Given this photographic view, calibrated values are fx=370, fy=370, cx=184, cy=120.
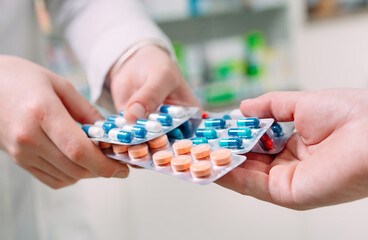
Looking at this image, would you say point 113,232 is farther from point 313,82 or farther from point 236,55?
point 313,82

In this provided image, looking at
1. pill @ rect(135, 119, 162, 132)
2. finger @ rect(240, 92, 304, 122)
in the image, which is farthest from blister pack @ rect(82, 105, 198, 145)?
finger @ rect(240, 92, 304, 122)

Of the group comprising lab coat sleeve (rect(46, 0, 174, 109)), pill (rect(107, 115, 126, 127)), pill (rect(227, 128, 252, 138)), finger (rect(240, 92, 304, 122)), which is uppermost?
lab coat sleeve (rect(46, 0, 174, 109))

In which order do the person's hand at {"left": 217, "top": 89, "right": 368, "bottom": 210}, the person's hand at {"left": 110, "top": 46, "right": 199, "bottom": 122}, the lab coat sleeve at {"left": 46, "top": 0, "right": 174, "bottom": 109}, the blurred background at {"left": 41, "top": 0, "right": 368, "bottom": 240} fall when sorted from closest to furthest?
the person's hand at {"left": 217, "top": 89, "right": 368, "bottom": 210}
the person's hand at {"left": 110, "top": 46, "right": 199, "bottom": 122}
the lab coat sleeve at {"left": 46, "top": 0, "right": 174, "bottom": 109}
the blurred background at {"left": 41, "top": 0, "right": 368, "bottom": 240}

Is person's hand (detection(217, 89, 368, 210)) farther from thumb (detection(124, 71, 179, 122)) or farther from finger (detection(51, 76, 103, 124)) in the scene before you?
finger (detection(51, 76, 103, 124))

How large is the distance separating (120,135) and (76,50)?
40cm

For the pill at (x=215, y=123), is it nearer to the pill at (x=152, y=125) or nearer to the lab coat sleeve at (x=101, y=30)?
the pill at (x=152, y=125)

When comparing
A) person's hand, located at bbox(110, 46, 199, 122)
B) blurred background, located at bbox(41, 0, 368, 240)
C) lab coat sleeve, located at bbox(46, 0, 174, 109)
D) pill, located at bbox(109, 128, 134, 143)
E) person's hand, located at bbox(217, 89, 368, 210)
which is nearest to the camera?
person's hand, located at bbox(217, 89, 368, 210)

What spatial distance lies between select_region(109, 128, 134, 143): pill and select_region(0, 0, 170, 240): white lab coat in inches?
9.0

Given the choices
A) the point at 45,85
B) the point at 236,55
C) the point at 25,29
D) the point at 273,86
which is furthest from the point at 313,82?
the point at 45,85

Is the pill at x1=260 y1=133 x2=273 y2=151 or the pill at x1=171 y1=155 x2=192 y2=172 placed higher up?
the pill at x1=171 y1=155 x2=192 y2=172

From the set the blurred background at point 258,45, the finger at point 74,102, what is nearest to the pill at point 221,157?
the finger at point 74,102

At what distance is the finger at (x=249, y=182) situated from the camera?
0.46 metres

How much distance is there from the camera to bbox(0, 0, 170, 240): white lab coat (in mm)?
746

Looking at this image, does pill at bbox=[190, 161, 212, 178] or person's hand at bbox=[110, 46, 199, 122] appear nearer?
pill at bbox=[190, 161, 212, 178]
